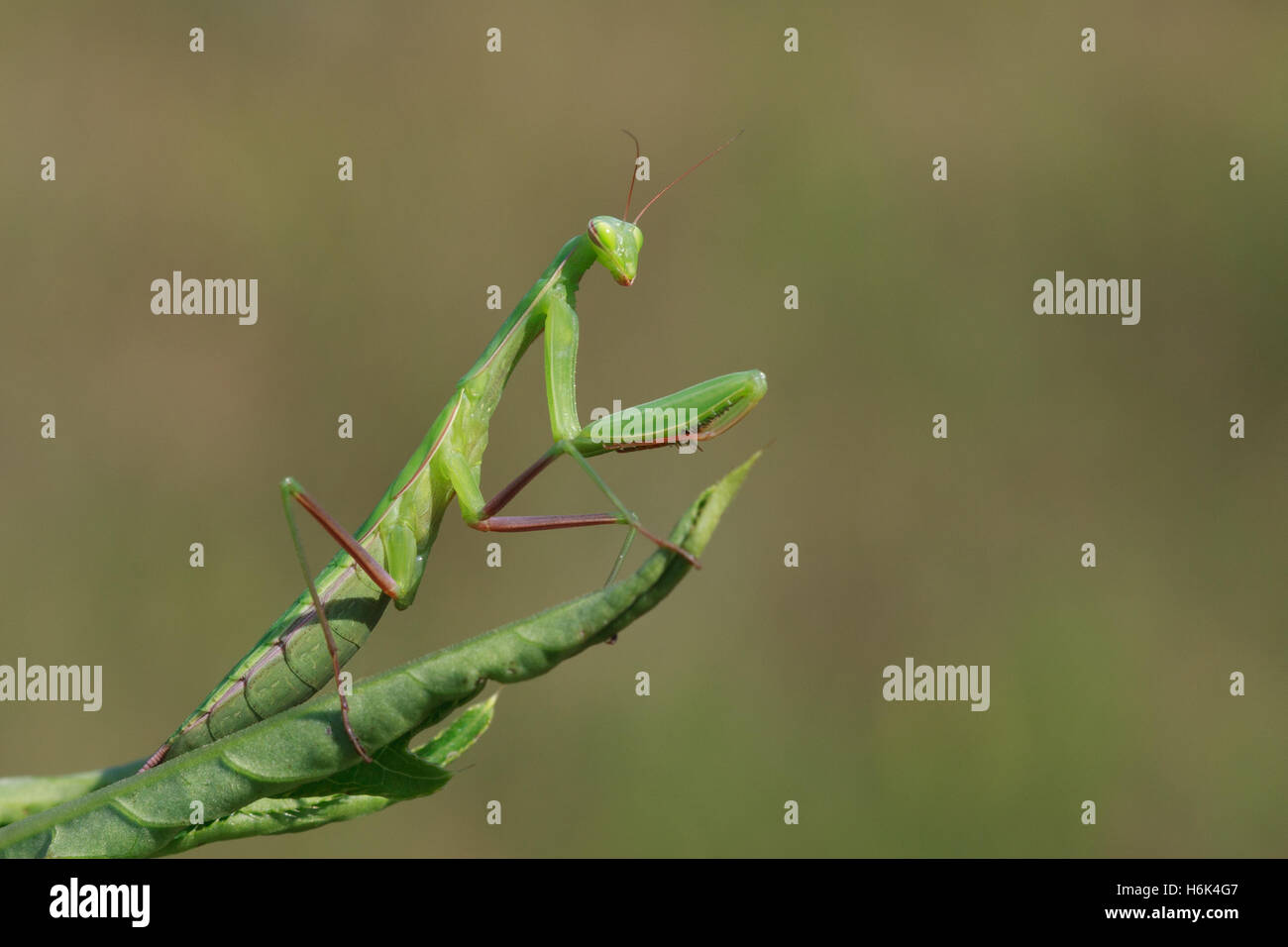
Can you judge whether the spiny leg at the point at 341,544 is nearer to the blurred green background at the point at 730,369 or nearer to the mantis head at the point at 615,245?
the mantis head at the point at 615,245

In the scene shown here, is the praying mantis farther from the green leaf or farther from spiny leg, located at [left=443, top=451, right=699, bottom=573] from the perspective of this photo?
the green leaf

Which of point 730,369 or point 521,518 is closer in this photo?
point 521,518

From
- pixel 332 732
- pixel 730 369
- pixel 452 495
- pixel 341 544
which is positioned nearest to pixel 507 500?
pixel 452 495

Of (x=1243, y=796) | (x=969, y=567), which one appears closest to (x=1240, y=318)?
(x=969, y=567)

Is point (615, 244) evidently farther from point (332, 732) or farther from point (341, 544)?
point (332, 732)

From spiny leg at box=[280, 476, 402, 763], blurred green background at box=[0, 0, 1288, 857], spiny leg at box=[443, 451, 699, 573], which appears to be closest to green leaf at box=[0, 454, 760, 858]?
spiny leg at box=[280, 476, 402, 763]
